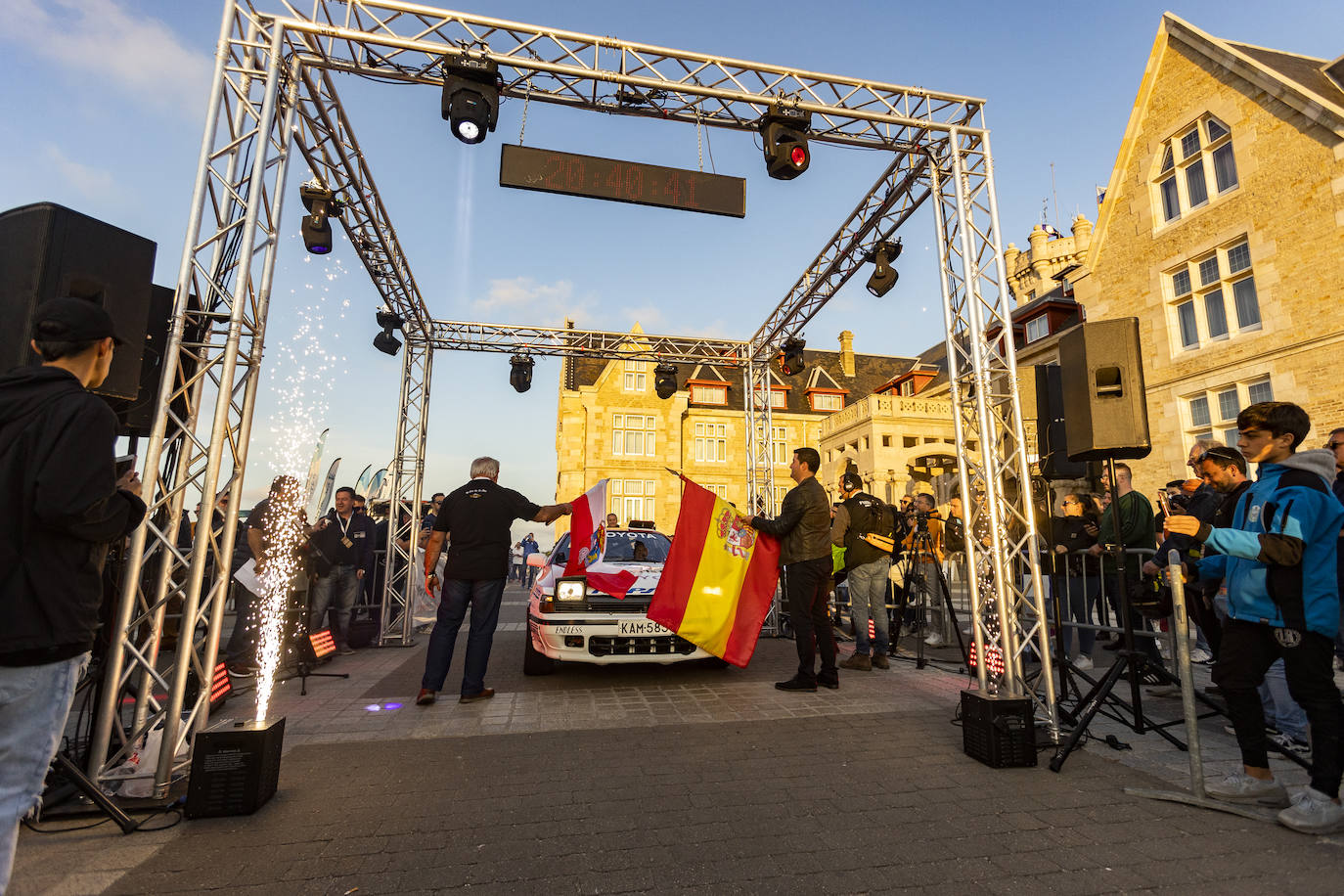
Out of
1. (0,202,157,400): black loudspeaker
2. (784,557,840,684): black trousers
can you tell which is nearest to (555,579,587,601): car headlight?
(784,557,840,684): black trousers

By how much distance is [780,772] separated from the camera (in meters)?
3.62

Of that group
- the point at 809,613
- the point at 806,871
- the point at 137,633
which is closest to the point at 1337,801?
the point at 806,871

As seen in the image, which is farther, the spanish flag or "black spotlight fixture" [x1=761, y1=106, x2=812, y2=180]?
"black spotlight fixture" [x1=761, y1=106, x2=812, y2=180]

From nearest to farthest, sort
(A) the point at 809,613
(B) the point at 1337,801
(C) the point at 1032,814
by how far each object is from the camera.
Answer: (B) the point at 1337,801, (C) the point at 1032,814, (A) the point at 809,613

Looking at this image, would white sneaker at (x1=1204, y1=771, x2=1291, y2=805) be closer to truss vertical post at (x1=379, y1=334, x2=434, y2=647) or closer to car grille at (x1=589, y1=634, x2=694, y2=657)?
car grille at (x1=589, y1=634, x2=694, y2=657)

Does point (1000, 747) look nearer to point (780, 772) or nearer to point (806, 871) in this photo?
point (780, 772)

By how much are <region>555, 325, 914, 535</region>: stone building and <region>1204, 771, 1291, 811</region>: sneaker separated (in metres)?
26.4

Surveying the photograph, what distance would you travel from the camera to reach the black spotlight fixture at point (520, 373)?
11898 millimetres

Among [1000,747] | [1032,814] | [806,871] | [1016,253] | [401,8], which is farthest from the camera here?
[1016,253]

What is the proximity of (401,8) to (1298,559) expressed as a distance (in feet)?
23.9

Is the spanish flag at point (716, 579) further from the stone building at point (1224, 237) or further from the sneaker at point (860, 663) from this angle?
the stone building at point (1224, 237)

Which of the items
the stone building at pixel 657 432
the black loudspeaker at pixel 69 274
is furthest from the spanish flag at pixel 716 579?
the stone building at pixel 657 432

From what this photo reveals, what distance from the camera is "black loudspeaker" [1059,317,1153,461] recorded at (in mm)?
4203

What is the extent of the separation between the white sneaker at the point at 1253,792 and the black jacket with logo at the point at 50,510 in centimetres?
508
